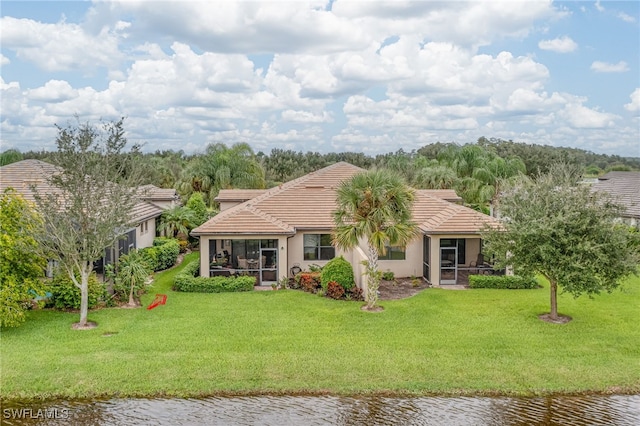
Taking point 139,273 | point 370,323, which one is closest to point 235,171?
point 139,273

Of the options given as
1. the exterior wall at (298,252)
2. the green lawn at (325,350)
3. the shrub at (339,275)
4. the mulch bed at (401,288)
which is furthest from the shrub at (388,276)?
the green lawn at (325,350)

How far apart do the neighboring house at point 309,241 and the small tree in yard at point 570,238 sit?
4.66 metres

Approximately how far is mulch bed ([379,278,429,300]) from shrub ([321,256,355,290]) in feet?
5.03

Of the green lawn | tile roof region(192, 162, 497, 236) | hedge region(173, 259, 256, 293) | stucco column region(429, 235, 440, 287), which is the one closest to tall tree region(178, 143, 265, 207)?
tile roof region(192, 162, 497, 236)

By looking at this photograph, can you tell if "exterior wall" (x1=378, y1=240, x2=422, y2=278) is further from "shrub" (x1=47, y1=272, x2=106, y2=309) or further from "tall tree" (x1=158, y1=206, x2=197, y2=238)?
"tall tree" (x1=158, y1=206, x2=197, y2=238)

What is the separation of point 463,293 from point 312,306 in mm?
6780

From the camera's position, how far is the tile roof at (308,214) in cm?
2305

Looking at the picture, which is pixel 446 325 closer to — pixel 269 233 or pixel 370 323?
pixel 370 323

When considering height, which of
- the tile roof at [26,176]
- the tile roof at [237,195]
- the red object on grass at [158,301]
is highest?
the tile roof at [26,176]

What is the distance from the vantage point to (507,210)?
58.0 feet

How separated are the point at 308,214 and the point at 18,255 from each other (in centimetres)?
1319

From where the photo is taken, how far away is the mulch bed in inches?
846

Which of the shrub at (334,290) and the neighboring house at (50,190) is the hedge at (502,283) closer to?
the shrub at (334,290)

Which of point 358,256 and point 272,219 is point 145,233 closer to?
point 272,219
